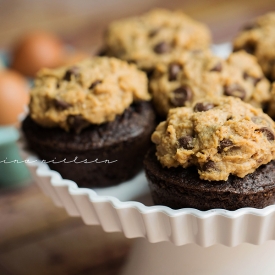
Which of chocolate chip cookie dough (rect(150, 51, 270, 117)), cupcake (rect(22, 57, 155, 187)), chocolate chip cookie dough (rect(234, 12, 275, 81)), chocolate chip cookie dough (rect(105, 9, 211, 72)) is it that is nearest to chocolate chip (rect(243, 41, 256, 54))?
chocolate chip cookie dough (rect(234, 12, 275, 81))

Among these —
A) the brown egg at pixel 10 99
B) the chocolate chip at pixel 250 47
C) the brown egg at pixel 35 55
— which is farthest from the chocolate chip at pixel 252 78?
the brown egg at pixel 35 55

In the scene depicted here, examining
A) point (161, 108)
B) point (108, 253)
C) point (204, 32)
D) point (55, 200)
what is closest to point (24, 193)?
point (108, 253)

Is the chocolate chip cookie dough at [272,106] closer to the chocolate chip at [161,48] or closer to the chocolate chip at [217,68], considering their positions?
the chocolate chip at [217,68]

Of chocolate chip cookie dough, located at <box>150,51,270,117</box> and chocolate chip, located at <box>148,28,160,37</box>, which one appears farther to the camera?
chocolate chip, located at <box>148,28,160,37</box>

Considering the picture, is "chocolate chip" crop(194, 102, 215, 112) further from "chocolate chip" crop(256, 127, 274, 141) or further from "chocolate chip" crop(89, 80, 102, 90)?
"chocolate chip" crop(89, 80, 102, 90)

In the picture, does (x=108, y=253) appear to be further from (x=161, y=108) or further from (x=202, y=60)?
(x=202, y=60)

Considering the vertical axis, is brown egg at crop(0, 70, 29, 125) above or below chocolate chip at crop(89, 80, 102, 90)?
below
